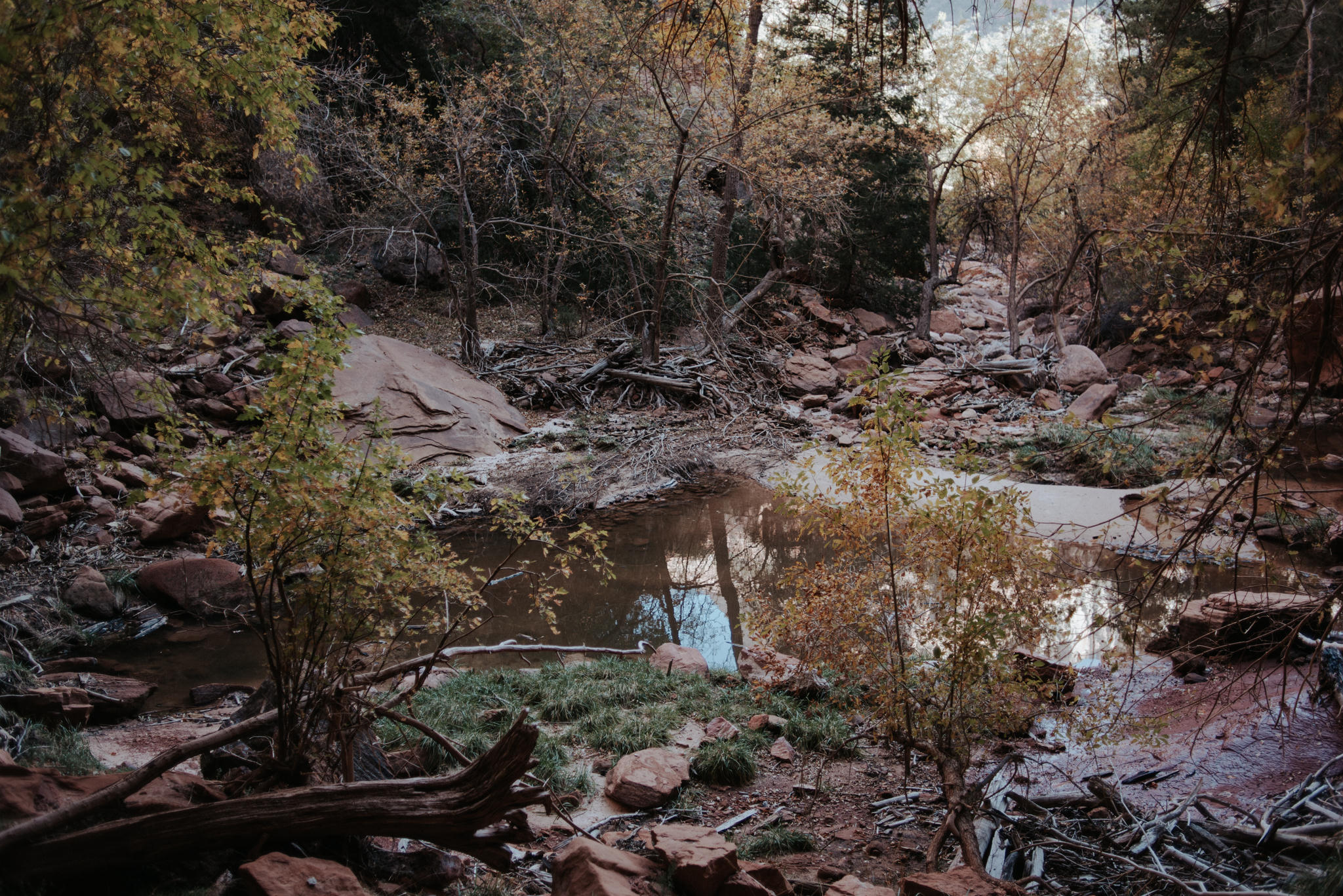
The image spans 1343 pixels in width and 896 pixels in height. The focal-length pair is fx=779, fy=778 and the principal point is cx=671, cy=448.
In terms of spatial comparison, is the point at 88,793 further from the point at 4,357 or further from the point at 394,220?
the point at 394,220

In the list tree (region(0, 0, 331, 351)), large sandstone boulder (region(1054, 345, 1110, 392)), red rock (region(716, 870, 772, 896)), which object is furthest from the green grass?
large sandstone boulder (region(1054, 345, 1110, 392))

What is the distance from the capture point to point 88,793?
287cm

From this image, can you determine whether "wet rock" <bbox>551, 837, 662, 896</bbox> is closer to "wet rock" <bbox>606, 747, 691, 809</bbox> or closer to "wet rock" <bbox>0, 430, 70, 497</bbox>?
"wet rock" <bbox>606, 747, 691, 809</bbox>

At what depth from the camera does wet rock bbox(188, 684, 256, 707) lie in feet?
19.0

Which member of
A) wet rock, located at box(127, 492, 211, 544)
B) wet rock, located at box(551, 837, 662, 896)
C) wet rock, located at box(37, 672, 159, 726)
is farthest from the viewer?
wet rock, located at box(127, 492, 211, 544)

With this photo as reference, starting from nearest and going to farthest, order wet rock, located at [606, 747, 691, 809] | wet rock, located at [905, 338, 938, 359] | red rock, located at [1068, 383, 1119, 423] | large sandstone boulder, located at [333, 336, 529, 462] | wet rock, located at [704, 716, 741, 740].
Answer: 1. wet rock, located at [606, 747, 691, 809]
2. wet rock, located at [704, 716, 741, 740]
3. large sandstone boulder, located at [333, 336, 529, 462]
4. red rock, located at [1068, 383, 1119, 423]
5. wet rock, located at [905, 338, 938, 359]

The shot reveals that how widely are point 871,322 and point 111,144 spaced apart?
18146mm

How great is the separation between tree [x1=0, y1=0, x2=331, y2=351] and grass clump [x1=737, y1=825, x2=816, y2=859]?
3.88m

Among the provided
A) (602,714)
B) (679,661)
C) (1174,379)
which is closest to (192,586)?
(602,714)

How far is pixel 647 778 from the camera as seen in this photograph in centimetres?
451

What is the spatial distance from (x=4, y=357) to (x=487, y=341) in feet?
39.2

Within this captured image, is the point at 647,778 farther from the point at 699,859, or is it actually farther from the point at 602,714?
the point at 699,859

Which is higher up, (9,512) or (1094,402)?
(1094,402)

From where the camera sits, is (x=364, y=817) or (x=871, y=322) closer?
(x=364, y=817)
